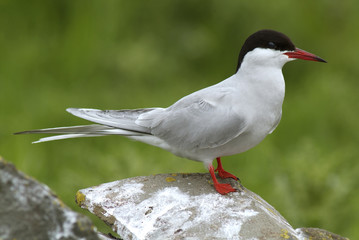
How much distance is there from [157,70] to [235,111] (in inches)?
195

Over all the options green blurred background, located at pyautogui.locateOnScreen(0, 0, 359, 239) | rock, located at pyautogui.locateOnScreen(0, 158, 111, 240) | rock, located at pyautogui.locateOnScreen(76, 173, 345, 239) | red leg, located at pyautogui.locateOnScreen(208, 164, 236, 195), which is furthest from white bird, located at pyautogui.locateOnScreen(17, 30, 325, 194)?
green blurred background, located at pyautogui.locateOnScreen(0, 0, 359, 239)

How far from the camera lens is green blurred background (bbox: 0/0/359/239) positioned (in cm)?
699

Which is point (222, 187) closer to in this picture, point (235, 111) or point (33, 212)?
point (235, 111)

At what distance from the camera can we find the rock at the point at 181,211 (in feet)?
11.8

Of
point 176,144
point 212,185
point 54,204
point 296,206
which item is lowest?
point 296,206

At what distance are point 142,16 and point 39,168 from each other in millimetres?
3352

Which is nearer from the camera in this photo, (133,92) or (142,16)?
(133,92)

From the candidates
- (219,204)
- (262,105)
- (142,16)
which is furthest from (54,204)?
(142,16)

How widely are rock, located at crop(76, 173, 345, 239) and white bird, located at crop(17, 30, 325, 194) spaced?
7.2 inches

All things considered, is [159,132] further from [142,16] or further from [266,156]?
[142,16]

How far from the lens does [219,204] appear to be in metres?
3.91

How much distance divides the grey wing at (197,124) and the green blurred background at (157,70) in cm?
193

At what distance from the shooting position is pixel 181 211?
3.78 metres

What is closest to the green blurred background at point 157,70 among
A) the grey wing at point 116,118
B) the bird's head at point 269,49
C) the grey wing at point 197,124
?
the grey wing at point 116,118
